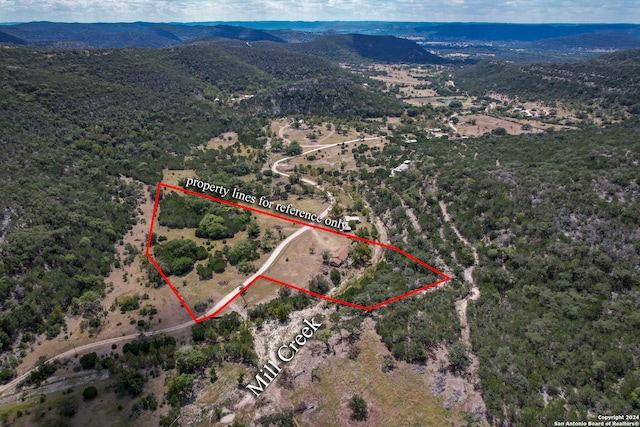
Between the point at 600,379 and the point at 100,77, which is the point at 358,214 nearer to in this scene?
the point at 600,379

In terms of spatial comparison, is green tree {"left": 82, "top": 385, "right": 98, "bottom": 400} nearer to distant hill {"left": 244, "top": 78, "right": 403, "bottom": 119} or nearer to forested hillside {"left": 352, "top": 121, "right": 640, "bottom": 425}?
forested hillside {"left": 352, "top": 121, "right": 640, "bottom": 425}

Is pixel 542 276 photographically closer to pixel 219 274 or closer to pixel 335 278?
pixel 335 278

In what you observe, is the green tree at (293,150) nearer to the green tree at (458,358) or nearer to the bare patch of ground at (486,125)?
the bare patch of ground at (486,125)

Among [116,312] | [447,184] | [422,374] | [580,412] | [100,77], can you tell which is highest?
[100,77]

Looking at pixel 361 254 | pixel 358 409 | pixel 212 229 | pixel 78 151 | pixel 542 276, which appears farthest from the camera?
pixel 78 151

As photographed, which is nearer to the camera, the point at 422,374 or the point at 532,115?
the point at 422,374

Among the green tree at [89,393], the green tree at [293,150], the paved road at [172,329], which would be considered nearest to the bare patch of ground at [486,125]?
the green tree at [293,150]

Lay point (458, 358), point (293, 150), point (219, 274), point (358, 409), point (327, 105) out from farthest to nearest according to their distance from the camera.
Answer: point (327, 105)
point (293, 150)
point (219, 274)
point (458, 358)
point (358, 409)

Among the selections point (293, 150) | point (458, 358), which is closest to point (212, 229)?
point (458, 358)

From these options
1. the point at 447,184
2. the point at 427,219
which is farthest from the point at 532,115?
the point at 427,219

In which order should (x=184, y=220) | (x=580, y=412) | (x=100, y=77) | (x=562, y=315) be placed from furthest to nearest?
(x=100, y=77), (x=184, y=220), (x=562, y=315), (x=580, y=412)

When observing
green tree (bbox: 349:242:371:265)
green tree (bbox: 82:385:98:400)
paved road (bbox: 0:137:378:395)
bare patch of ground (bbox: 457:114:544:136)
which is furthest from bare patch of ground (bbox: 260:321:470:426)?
bare patch of ground (bbox: 457:114:544:136)
